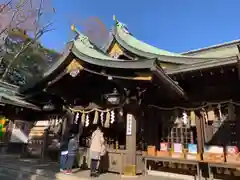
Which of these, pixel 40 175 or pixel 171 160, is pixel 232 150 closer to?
pixel 171 160

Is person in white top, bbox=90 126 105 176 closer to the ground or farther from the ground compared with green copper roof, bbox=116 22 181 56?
closer to the ground

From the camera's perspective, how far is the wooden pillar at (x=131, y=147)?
7160 millimetres

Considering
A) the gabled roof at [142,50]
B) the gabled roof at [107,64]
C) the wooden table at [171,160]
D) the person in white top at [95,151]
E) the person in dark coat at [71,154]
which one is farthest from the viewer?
the gabled roof at [142,50]

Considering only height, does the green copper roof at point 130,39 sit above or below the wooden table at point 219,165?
above

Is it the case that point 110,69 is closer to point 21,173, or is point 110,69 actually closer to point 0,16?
point 21,173

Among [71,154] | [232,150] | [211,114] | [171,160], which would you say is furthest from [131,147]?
[232,150]

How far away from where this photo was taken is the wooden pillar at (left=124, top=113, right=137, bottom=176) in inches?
282

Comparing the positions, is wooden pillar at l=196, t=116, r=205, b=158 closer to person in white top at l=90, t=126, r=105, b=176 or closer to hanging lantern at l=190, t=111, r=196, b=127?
hanging lantern at l=190, t=111, r=196, b=127

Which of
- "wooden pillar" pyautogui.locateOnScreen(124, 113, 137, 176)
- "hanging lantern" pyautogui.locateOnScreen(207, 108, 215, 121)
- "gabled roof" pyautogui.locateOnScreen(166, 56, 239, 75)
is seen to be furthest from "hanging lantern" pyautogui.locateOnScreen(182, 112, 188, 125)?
"wooden pillar" pyautogui.locateOnScreen(124, 113, 137, 176)

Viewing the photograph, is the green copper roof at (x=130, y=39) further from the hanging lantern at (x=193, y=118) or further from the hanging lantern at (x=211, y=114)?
the hanging lantern at (x=211, y=114)

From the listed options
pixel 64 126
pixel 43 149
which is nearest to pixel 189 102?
pixel 64 126

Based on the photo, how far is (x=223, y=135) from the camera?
7375mm

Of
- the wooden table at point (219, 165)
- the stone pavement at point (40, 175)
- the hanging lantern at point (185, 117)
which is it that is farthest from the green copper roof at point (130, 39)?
the stone pavement at point (40, 175)

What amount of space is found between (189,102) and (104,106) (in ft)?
11.0
